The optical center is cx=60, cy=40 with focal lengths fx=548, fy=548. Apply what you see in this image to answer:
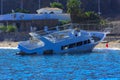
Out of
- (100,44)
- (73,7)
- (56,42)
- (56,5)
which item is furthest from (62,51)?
(56,5)

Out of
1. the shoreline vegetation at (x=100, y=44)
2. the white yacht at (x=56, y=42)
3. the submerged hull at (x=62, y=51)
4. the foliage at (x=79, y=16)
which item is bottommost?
the shoreline vegetation at (x=100, y=44)

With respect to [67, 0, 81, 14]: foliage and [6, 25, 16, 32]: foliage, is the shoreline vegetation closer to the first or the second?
[6, 25, 16, 32]: foliage

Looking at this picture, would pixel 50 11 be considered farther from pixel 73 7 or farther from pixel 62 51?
pixel 62 51

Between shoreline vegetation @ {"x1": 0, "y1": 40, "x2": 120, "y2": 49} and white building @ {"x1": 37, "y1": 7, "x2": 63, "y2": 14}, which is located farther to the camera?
white building @ {"x1": 37, "y1": 7, "x2": 63, "y2": 14}

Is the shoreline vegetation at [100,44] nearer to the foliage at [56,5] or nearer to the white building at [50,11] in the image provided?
the white building at [50,11]

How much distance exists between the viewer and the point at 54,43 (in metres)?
81.9

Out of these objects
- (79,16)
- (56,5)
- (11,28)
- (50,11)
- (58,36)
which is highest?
(56,5)

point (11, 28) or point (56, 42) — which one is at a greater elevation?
point (11, 28)

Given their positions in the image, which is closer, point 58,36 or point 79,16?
point 58,36

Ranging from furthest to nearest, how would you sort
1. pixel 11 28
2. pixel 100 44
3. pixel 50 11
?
pixel 50 11 < pixel 11 28 < pixel 100 44

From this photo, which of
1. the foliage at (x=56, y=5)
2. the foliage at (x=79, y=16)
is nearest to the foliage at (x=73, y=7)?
the foliage at (x=79, y=16)

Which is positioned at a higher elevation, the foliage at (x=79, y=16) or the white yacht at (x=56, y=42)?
the foliage at (x=79, y=16)

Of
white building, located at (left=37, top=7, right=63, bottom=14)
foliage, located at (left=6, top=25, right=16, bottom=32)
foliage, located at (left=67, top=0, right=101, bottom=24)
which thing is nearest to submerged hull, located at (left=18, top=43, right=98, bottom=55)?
foliage, located at (left=6, top=25, right=16, bottom=32)

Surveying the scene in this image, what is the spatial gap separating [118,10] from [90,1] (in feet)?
27.8
